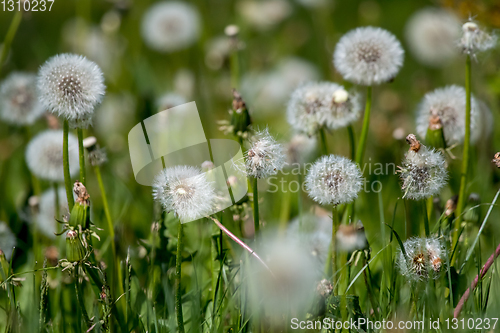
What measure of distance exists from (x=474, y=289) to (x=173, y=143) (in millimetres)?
1198

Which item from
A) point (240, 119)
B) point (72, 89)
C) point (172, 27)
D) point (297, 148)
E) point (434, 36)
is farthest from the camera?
point (434, 36)

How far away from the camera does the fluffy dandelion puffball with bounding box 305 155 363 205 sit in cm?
126

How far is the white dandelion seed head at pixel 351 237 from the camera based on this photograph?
1260mm

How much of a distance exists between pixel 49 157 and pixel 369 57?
128 cm

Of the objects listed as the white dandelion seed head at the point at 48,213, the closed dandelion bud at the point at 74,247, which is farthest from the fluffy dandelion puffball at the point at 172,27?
the closed dandelion bud at the point at 74,247

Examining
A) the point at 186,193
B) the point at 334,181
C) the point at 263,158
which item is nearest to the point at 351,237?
the point at 334,181

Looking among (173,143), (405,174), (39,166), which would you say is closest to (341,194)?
(405,174)

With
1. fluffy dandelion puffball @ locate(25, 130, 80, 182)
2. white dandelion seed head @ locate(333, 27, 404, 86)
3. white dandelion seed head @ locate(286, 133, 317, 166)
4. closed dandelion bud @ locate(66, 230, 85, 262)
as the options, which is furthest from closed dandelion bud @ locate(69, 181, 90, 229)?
white dandelion seed head @ locate(286, 133, 317, 166)

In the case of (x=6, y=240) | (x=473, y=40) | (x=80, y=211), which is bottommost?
(x=6, y=240)

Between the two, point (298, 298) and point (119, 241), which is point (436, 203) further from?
point (119, 241)

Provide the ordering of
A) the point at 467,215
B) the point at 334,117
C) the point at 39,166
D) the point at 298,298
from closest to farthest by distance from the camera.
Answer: the point at 298,298, the point at 467,215, the point at 334,117, the point at 39,166

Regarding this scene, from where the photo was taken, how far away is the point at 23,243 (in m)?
2.02

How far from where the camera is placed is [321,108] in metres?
1.68

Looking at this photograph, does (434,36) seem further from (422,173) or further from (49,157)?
(49,157)
